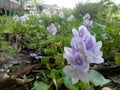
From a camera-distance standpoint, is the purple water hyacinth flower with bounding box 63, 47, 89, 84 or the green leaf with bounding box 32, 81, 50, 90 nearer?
the purple water hyacinth flower with bounding box 63, 47, 89, 84

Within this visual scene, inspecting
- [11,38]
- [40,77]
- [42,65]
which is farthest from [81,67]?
[11,38]

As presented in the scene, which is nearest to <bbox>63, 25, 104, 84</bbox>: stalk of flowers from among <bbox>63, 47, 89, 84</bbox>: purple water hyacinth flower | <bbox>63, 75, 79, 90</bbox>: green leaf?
<bbox>63, 47, 89, 84</bbox>: purple water hyacinth flower

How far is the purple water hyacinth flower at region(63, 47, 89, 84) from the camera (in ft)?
2.43

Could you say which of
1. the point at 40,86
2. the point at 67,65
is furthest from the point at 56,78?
the point at 67,65

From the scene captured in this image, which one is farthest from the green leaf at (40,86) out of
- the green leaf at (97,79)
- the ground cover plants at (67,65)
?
the green leaf at (97,79)

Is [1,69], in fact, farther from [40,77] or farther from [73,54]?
[73,54]

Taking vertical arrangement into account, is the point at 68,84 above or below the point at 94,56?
below

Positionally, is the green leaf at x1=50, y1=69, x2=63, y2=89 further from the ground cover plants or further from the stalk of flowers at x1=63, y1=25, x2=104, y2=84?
the stalk of flowers at x1=63, y1=25, x2=104, y2=84

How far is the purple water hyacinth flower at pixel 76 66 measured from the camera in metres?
0.74

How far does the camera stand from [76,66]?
75cm

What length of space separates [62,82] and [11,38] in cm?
144

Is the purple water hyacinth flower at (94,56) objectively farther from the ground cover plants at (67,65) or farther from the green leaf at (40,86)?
the green leaf at (40,86)

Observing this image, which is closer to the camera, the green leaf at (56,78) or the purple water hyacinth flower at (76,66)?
the purple water hyacinth flower at (76,66)

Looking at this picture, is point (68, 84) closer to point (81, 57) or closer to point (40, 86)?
point (40, 86)
